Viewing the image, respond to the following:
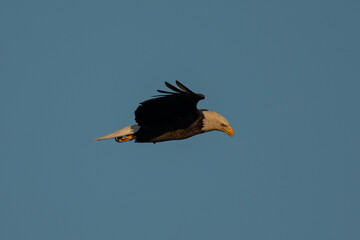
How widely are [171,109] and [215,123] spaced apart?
132 cm

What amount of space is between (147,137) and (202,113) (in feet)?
3.50

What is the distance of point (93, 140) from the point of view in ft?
38.6

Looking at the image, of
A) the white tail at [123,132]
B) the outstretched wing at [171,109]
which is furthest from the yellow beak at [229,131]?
the white tail at [123,132]

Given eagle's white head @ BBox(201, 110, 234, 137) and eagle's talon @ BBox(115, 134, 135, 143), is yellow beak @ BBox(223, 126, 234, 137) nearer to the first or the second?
eagle's white head @ BBox(201, 110, 234, 137)

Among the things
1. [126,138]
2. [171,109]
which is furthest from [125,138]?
A: [171,109]

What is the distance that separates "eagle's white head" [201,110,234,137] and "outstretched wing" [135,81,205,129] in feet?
1.36

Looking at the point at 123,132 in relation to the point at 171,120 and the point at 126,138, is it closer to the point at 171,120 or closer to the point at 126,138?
the point at 126,138

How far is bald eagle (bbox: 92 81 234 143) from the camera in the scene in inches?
420

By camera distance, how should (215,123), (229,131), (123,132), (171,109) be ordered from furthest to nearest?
(229,131), (215,123), (123,132), (171,109)

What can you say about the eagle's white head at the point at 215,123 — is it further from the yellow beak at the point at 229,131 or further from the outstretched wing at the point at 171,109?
the outstretched wing at the point at 171,109

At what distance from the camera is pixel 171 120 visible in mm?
11367

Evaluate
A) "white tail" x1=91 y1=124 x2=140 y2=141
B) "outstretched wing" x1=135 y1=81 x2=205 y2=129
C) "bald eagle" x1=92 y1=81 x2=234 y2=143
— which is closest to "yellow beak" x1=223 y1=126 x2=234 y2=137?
"bald eagle" x1=92 y1=81 x2=234 y2=143

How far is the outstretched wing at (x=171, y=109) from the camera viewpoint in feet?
34.7

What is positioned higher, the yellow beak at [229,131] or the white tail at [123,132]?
the yellow beak at [229,131]
